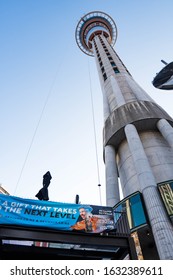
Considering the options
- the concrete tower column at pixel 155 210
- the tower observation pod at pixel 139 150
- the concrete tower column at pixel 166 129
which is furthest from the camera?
the concrete tower column at pixel 166 129

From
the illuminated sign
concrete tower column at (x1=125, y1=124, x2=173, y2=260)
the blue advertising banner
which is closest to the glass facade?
concrete tower column at (x1=125, y1=124, x2=173, y2=260)

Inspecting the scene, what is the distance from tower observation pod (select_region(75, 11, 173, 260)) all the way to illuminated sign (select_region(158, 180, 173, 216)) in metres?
0.27

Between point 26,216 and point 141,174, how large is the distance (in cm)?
1209

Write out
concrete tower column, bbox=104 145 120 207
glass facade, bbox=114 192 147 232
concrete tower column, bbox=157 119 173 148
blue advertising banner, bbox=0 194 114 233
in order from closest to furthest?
1. blue advertising banner, bbox=0 194 114 233
2. glass facade, bbox=114 192 147 232
3. concrete tower column, bbox=104 145 120 207
4. concrete tower column, bbox=157 119 173 148

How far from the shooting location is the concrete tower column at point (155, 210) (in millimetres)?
13352

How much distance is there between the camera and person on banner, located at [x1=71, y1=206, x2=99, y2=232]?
793cm

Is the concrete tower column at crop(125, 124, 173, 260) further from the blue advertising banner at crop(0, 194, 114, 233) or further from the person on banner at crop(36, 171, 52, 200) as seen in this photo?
the person on banner at crop(36, 171, 52, 200)

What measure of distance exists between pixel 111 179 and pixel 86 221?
546 inches

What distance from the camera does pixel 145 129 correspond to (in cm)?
2458

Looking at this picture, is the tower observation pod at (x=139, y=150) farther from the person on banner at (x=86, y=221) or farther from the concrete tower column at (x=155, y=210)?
the person on banner at (x=86, y=221)

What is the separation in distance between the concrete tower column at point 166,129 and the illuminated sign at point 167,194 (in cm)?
494

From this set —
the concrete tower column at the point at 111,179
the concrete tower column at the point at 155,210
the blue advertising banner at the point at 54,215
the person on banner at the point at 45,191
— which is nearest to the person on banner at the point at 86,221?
the blue advertising banner at the point at 54,215
